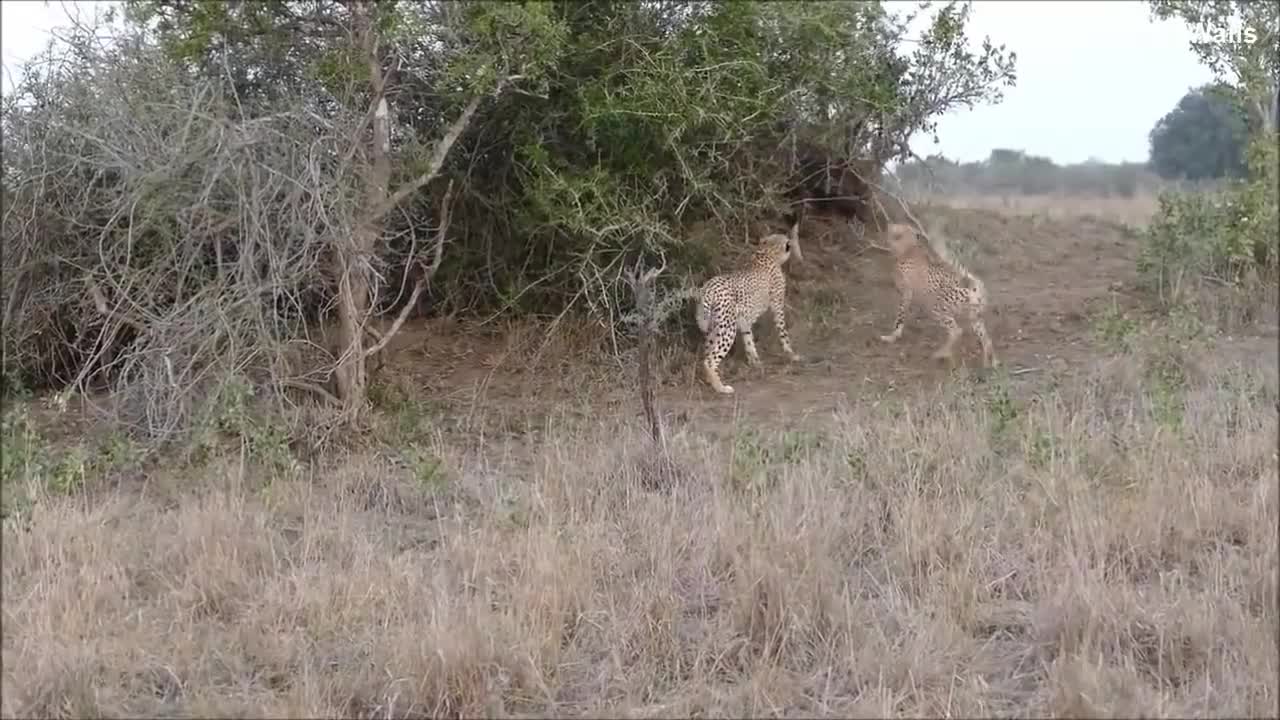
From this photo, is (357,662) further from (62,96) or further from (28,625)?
(62,96)

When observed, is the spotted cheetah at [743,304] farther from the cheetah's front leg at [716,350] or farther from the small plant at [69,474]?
the small plant at [69,474]

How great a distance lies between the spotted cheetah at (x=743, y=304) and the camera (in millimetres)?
8273

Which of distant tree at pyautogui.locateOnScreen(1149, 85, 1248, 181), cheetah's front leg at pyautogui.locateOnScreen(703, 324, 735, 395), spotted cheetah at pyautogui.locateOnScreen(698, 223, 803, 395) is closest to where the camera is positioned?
distant tree at pyautogui.locateOnScreen(1149, 85, 1248, 181)

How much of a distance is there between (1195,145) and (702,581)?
444 cm

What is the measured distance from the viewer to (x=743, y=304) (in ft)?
27.9

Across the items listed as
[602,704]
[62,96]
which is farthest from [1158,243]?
[62,96]

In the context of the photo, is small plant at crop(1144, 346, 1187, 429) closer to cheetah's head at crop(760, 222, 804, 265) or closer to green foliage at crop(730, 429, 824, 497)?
green foliage at crop(730, 429, 824, 497)

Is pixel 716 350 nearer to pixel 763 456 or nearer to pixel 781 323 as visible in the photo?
pixel 781 323

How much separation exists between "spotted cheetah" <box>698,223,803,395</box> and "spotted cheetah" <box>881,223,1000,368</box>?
2.70ft

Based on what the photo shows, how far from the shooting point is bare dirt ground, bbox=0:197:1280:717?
3.91 metres

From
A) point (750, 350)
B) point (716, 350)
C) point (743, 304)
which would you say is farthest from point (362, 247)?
point (750, 350)

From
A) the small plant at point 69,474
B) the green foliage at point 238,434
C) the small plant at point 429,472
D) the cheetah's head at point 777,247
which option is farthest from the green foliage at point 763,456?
the small plant at point 69,474

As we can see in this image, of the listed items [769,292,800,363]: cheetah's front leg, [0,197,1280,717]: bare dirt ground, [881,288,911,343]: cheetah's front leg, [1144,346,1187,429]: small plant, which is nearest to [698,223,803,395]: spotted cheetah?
[769,292,800,363]: cheetah's front leg

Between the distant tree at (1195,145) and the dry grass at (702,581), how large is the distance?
1.51 metres
